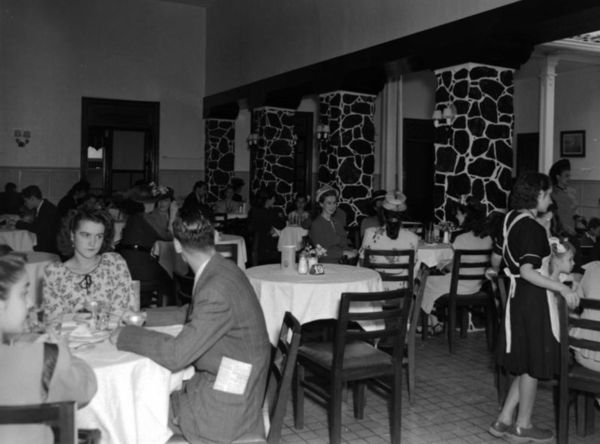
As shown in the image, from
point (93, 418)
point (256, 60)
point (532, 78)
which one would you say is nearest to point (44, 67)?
point (256, 60)

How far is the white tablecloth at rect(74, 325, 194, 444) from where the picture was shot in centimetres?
250

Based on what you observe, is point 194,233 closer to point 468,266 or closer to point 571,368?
point 571,368

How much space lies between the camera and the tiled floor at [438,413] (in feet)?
13.3

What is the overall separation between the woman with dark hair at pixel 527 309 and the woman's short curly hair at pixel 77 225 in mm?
2366

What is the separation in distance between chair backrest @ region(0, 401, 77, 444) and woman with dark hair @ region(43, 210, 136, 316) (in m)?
Result: 1.75

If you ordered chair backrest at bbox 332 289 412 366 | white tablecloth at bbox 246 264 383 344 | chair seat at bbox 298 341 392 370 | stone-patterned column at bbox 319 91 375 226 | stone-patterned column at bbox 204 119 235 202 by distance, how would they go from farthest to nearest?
stone-patterned column at bbox 204 119 235 202 < stone-patterned column at bbox 319 91 375 226 < white tablecloth at bbox 246 264 383 344 < chair seat at bbox 298 341 392 370 < chair backrest at bbox 332 289 412 366

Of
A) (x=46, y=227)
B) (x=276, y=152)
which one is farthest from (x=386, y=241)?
(x=276, y=152)

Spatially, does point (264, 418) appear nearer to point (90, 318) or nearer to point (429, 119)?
point (90, 318)

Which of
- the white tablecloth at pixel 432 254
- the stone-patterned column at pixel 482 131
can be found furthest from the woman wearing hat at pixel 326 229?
the stone-patterned column at pixel 482 131

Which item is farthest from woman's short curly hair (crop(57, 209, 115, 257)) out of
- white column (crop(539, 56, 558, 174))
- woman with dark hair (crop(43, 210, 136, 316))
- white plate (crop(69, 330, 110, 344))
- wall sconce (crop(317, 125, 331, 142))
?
white column (crop(539, 56, 558, 174))

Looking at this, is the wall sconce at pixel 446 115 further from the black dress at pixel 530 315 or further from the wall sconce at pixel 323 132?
the black dress at pixel 530 315

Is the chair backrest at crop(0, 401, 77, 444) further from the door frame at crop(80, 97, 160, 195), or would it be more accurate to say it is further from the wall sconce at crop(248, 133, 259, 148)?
the door frame at crop(80, 97, 160, 195)

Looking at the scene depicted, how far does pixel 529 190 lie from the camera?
12.9ft

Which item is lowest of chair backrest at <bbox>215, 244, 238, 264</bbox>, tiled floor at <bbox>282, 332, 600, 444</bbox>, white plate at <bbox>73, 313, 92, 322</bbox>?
tiled floor at <bbox>282, 332, 600, 444</bbox>
